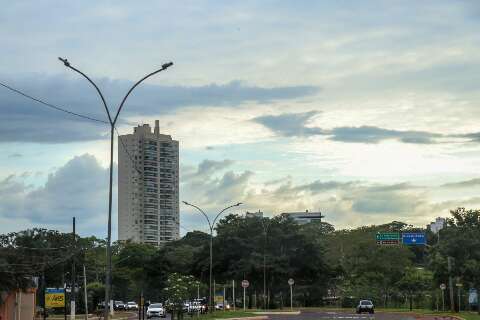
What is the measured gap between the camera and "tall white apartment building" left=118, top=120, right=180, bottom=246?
323 feet

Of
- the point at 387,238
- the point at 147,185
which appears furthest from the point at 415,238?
the point at 147,185

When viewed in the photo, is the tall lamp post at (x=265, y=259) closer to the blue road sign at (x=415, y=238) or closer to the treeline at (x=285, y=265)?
the treeline at (x=285, y=265)

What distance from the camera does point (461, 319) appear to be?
53.7m

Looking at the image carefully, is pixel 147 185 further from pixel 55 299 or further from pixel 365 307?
pixel 55 299

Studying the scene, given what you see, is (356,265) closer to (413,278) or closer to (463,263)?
(413,278)

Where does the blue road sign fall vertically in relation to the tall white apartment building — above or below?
below

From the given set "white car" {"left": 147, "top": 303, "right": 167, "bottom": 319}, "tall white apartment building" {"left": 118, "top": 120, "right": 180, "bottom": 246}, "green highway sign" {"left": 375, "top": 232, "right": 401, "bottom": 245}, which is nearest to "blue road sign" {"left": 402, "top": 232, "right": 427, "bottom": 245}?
"green highway sign" {"left": 375, "top": 232, "right": 401, "bottom": 245}

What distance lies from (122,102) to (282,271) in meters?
64.0

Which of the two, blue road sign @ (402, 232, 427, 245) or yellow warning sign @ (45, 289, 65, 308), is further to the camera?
blue road sign @ (402, 232, 427, 245)

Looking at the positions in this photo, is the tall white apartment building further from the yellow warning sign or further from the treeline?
the yellow warning sign

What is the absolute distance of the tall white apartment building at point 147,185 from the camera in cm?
9845

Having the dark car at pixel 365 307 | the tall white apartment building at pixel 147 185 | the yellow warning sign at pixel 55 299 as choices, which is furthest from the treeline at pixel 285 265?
the yellow warning sign at pixel 55 299

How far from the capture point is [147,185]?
106 meters

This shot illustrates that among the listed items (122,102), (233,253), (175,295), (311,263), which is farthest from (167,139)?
(122,102)
